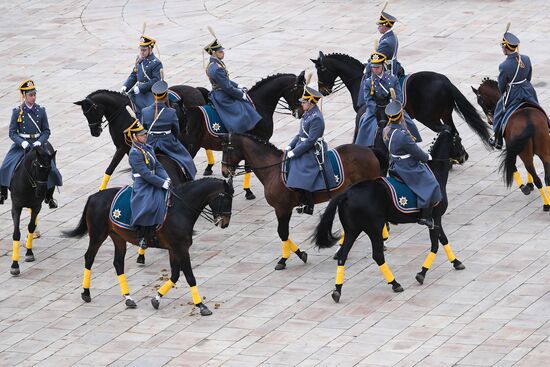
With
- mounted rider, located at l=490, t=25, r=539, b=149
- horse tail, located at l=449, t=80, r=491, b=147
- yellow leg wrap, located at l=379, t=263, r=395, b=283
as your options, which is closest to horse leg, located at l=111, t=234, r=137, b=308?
yellow leg wrap, located at l=379, t=263, r=395, b=283

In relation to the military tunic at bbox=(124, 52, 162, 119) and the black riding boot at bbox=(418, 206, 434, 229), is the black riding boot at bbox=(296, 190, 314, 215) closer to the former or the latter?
the black riding boot at bbox=(418, 206, 434, 229)

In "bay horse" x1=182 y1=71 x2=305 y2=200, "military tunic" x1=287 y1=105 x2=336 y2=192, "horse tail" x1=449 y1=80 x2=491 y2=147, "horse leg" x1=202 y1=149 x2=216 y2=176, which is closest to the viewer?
"military tunic" x1=287 y1=105 x2=336 y2=192

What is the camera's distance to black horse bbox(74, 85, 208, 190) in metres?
26.5

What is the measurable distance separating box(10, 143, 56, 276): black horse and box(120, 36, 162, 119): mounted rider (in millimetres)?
2823

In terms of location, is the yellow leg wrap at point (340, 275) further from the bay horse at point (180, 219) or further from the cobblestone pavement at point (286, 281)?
the bay horse at point (180, 219)

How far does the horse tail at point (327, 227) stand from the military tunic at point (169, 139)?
297 cm

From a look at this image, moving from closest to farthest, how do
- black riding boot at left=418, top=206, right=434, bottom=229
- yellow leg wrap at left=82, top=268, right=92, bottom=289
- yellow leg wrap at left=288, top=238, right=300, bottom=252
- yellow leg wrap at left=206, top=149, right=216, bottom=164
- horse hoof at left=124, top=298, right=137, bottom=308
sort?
1. black riding boot at left=418, top=206, right=434, bottom=229
2. horse hoof at left=124, top=298, right=137, bottom=308
3. yellow leg wrap at left=82, top=268, right=92, bottom=289
4. yellow leg wrap at left=288, top=238, right=300, bottom=252
5. yellow leg wrap at left=206, top=149, right=216, bottom=164

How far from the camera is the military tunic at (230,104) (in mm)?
26516

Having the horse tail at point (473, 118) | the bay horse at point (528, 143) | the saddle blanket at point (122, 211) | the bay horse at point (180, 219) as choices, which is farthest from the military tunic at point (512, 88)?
the saddle blanket at point (122, 211)

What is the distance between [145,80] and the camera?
27.3 metres

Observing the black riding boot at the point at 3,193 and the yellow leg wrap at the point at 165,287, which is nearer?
the yellow leg wrap at the point at 165,287

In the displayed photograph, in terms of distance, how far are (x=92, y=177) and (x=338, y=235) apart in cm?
614

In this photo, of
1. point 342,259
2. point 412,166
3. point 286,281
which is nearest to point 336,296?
point 342,259

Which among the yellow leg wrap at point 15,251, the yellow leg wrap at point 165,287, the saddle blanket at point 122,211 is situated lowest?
the yellow leg wrap at point 165,287
